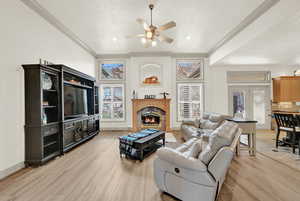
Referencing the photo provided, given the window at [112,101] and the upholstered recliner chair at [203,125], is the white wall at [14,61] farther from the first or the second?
the upholstered recliner chair at [203,125]

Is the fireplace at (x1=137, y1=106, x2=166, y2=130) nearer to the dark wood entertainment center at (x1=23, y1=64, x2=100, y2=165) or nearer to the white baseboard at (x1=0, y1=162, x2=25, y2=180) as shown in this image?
the dark wood entertainment center at (x1=23, y1=64, x2=100, y2=165)

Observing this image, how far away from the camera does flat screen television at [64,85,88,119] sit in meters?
4.12

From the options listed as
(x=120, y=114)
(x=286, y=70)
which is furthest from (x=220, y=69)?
(x=120, y=114)

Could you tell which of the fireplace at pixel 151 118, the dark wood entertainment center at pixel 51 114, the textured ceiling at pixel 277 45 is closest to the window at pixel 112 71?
the dark wood entertainment center at pixel 51 114

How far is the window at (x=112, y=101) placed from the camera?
22.6 feet

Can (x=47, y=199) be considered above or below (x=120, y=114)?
below

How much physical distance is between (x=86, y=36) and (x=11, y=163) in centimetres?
405

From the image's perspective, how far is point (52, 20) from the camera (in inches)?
155

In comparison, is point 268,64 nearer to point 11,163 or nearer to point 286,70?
point 286,70

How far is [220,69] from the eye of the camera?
688cm

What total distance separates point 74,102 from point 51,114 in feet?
3.05

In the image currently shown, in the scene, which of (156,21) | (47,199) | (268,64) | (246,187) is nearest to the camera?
(47,199)

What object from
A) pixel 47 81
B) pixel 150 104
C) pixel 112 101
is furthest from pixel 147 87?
pixel 47 81

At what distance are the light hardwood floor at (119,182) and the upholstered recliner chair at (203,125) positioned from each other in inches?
39.9
